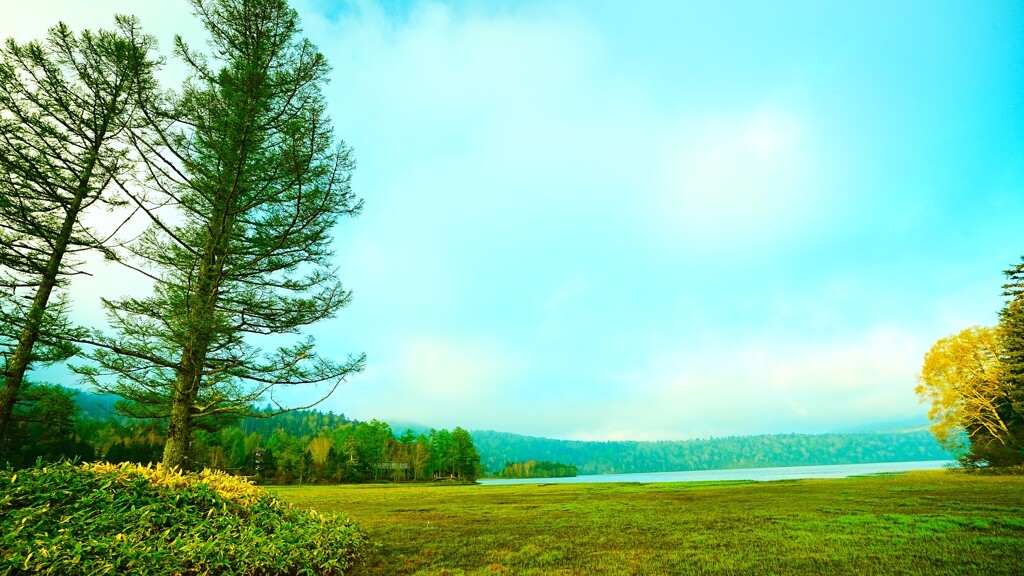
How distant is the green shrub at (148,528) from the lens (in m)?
4.50

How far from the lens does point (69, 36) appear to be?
909 centimetres

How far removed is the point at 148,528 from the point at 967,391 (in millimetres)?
46202

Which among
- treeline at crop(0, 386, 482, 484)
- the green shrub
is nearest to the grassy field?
the green shrub

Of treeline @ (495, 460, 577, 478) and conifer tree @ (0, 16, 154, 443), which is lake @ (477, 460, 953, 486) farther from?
conifer tree @ (0, 16, 154, 443)

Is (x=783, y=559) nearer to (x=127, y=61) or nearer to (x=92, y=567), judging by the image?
(x=92, y=567)

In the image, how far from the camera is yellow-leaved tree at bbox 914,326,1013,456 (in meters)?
29.2

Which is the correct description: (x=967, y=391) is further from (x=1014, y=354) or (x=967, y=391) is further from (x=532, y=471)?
(x=532, y=471)

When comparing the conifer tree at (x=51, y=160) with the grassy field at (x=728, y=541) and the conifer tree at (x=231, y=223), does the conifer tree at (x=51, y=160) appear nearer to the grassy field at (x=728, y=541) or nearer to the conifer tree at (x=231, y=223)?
the conifer tree at (x=231, y=223)

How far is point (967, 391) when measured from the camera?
30359mm

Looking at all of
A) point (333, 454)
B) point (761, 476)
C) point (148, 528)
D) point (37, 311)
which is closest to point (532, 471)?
point (761, 476)

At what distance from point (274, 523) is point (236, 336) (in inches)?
173

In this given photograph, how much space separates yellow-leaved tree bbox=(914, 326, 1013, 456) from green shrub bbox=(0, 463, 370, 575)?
1669 inches

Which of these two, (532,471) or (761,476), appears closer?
(761,476)

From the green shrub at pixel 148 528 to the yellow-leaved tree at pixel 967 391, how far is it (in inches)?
1669
